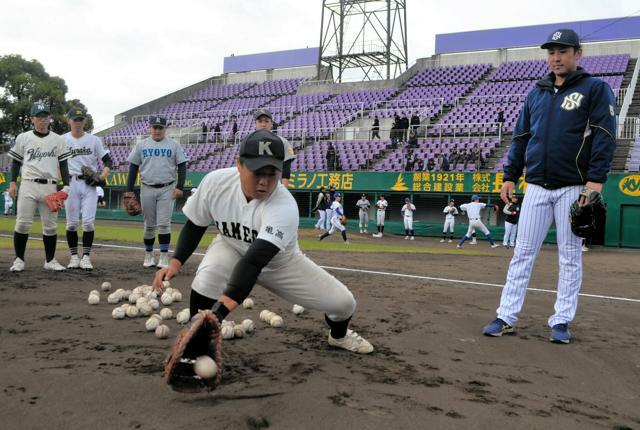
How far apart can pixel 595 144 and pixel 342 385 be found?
2748 mm

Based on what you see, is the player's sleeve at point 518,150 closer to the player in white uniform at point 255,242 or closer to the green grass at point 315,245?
the player in white uniform at point 255,242

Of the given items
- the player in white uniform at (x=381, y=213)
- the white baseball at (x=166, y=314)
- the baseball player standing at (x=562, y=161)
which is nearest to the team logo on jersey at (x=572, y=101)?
the baseball player standing at (x=562, y=161)

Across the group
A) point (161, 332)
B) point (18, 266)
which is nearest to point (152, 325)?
point (161, 332)

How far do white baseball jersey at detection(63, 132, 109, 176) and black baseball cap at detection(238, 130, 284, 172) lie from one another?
545 cm

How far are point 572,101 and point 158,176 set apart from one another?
17.8ft

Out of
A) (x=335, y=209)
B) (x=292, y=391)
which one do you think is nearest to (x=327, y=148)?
(x=335, y=209)

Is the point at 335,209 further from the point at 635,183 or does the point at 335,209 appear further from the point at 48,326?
the point at 48,326

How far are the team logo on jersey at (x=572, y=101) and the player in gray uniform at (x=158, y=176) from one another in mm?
5098

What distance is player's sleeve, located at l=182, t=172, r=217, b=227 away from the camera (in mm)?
3297

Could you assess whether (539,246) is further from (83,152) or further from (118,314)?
(83,152)

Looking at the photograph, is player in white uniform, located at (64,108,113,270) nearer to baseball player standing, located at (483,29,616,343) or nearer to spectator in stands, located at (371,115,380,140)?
baseball player standing, located at (483,29,616,343)

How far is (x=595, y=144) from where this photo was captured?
13.1 feet

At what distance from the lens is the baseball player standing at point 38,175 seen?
6.83 m

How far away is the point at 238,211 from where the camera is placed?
3248 millimetres
